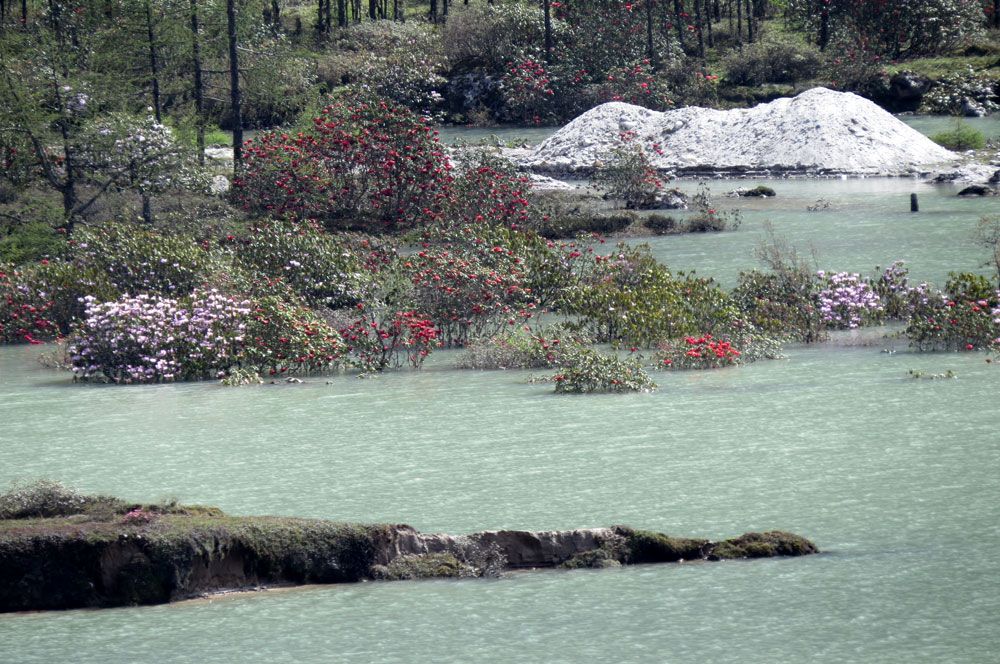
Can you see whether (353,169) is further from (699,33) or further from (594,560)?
(699,33)

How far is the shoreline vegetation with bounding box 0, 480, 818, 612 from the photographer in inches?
244

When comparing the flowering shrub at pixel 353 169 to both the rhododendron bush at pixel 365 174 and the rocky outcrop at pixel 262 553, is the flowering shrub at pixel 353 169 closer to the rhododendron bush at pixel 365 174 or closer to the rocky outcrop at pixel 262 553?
the rhododendron bush at pixel 365 174

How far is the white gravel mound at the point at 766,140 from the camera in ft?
111

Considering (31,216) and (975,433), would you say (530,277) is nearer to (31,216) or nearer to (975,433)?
(975,433)

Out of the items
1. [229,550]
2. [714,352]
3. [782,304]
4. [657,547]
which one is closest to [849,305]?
[782,304]

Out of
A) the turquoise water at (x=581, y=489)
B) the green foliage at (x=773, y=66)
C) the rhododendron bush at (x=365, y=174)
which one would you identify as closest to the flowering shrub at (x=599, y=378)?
the turquoise water at (x=581, y=489)

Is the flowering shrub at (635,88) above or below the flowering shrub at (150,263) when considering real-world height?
above

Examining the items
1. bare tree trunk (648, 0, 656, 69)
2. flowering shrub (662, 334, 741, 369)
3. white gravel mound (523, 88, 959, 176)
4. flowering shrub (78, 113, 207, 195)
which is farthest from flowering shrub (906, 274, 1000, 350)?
bare tree trunk (648, 0, 656, 69)

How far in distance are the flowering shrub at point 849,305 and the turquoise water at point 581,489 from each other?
1.00 m

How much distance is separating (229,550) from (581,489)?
109 inches

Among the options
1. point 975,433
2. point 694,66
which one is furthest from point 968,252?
point 694,66

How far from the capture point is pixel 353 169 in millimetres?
27328

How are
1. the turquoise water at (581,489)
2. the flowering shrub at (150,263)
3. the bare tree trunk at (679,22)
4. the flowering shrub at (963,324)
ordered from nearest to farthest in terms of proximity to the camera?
the turquoise water at (581,489), the flowering shrub at (963,324), the flowering shrub at (150,263), the bare tree trunk at (679,22)

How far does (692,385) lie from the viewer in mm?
12883
